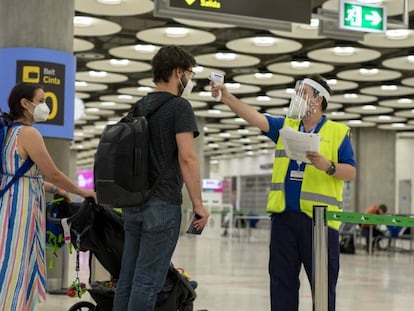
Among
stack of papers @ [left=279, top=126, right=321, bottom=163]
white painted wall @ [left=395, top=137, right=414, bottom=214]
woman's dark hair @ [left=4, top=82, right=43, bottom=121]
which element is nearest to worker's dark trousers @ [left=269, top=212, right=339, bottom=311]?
stack of papers @ [left=279, top=126, right=321, bottom=163]

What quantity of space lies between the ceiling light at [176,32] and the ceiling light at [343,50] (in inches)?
157

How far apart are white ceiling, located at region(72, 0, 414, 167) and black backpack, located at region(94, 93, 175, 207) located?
924cm

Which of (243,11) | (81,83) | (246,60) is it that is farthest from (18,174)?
(81,83)

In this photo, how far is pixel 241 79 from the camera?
902 inches

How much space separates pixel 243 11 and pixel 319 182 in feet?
16.6

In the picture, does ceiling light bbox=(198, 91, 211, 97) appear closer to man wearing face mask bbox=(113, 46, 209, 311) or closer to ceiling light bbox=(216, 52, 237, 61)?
ceiling light bbox=(216, 52, 237, 61)

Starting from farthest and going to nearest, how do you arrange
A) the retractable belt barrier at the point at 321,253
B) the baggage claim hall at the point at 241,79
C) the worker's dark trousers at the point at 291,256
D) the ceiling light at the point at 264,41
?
the ceiling light at the point at 264,41 → the baggage claim hall at the point at 241,79 → the worker's dark trousers at the point at 291,256 → the retractable belt barrier at the point at 321,253

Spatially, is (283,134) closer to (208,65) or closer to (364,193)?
(208,65)

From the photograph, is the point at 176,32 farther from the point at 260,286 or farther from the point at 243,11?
the point at 260,286

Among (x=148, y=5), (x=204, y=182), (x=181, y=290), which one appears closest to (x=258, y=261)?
(x=148, y=5)

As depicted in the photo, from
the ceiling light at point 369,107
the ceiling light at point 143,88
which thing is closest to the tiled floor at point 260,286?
the ceiling light at point 143,88

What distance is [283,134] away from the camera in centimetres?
432

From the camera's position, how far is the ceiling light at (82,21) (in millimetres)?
15623

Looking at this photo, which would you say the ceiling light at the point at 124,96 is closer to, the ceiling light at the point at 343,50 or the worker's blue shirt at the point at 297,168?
the ceiling light at the point at 343,50
